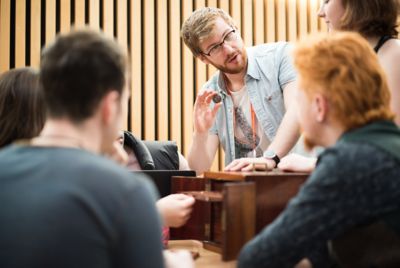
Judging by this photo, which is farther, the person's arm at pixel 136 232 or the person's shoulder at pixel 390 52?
the person's shoulder at pixel 390 52

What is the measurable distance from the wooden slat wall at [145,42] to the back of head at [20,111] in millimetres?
3013

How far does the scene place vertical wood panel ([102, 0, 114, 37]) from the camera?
493cm

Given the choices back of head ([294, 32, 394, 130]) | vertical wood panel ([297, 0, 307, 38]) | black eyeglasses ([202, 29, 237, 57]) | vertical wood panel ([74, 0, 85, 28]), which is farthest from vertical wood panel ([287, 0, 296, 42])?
back of head ([294, 32, 394, 130])

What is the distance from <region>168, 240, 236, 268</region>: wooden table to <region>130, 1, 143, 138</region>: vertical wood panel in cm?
314

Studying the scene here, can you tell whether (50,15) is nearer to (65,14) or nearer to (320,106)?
(65,14)

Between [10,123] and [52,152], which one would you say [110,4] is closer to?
[10,123]

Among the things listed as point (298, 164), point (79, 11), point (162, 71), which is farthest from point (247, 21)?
point (298, 164)

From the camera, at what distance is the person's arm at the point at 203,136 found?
104 inches

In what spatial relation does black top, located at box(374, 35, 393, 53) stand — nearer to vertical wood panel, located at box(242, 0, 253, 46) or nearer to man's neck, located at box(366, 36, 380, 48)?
man's neck, located at box(366, 36, 380, 48)

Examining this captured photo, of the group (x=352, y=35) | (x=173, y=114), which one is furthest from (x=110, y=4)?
(x=352, y=35)

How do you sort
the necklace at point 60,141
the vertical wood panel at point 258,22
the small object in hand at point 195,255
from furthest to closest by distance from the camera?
the vertical wood panel at point 258,22
the small object in hand at point 195,255
the necklace at point 60,141

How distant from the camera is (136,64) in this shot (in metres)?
5.09

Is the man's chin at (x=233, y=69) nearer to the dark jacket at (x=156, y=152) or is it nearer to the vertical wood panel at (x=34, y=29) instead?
the dark jacket at (x=156, y=152)

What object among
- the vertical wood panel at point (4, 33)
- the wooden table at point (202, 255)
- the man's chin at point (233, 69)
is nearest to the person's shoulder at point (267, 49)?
the man's chin at point (233, 69)
